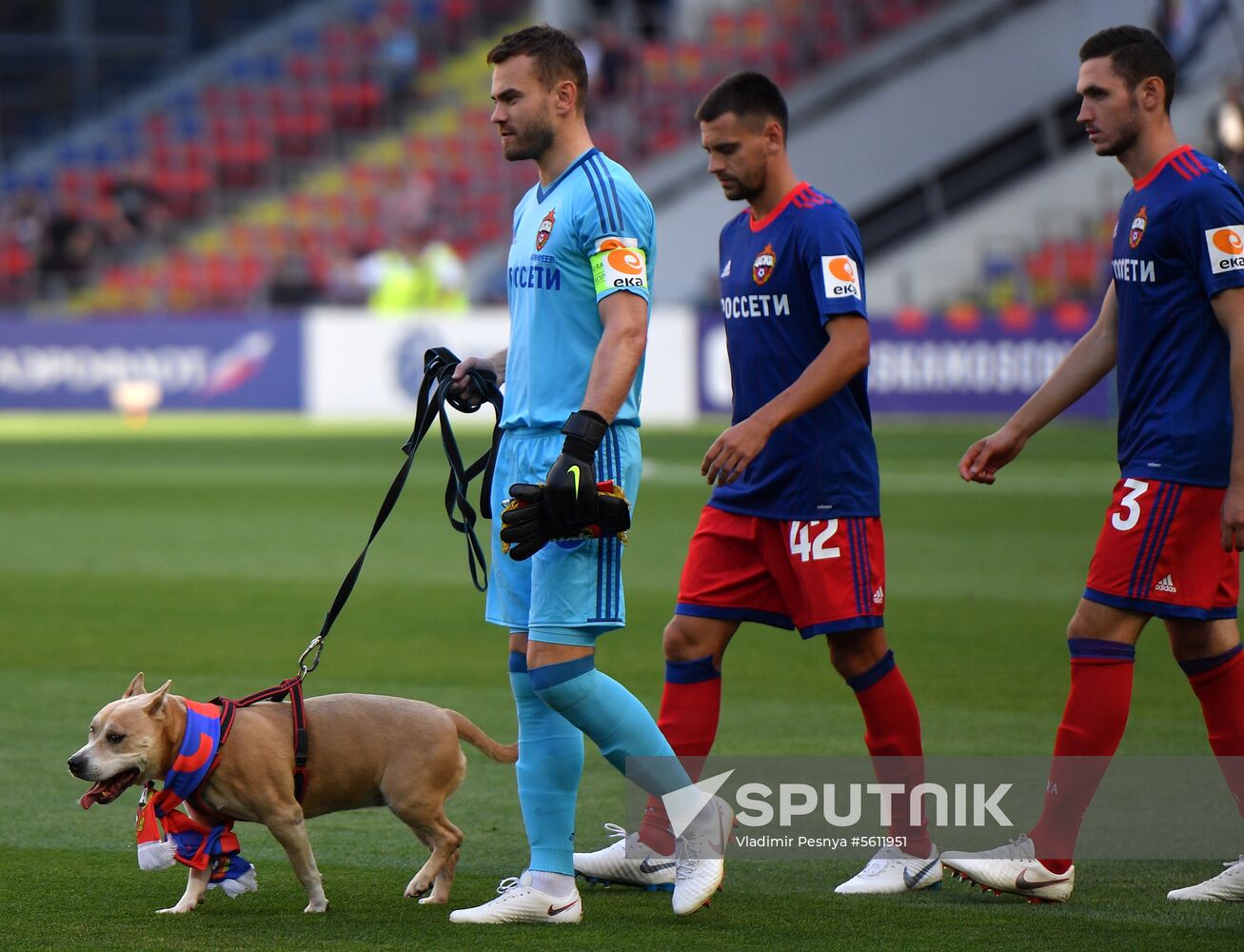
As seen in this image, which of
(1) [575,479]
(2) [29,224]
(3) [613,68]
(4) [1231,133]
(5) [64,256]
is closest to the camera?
(1) [575,479]

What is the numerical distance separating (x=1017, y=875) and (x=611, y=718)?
1180mm

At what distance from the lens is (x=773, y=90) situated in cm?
537

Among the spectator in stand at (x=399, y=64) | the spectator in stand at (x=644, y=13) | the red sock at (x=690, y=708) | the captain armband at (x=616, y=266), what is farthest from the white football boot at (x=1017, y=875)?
the spectator in stand at (x=399, y=64)

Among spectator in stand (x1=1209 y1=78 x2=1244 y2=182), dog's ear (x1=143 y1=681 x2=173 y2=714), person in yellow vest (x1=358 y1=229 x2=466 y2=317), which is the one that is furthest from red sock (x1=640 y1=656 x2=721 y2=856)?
person in yellow vest (x1=358 y1=229 x2=466 y2=317)

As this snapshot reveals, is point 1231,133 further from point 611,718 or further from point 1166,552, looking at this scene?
point 611,718

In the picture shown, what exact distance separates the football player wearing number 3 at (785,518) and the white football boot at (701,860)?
1.31 ft

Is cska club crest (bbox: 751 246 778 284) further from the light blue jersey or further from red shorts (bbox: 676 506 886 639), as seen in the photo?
red shorts (bbox: 676 506 886 639)

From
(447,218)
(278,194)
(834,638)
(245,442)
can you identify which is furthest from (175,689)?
(278,194)

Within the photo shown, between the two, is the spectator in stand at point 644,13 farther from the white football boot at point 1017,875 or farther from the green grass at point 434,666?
the white football boot at point 1017,875

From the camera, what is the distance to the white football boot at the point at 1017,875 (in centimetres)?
497

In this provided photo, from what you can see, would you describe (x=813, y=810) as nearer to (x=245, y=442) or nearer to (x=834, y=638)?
(x=834, y=638)

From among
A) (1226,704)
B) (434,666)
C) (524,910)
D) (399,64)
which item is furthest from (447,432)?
(399,64)

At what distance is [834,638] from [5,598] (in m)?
7.19

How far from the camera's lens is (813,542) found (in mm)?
5234
